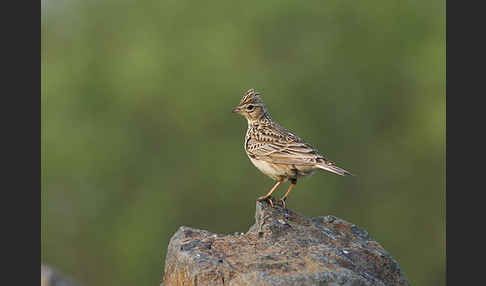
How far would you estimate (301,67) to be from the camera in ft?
82.1

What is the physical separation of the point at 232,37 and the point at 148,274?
1020 cm

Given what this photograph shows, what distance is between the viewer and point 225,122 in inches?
946

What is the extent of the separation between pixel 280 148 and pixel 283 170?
1.20 ft

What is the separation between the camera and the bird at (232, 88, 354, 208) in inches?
365

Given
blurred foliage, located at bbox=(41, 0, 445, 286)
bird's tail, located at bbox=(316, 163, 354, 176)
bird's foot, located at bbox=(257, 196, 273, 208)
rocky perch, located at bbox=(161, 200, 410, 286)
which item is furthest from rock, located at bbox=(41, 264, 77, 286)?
blurred foliage, located at bbox=(41, 0, 445, 286)

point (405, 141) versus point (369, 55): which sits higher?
point (369, 55)

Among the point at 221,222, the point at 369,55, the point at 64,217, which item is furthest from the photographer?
the point at 369,55

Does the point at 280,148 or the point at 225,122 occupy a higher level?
the point at 225,122

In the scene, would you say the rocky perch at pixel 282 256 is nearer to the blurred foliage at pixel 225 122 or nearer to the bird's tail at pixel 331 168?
the bird's tail at pixel 331 168

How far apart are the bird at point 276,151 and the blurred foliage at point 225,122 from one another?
41.1ft

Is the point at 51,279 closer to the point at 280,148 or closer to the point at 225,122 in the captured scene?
the point at 280,148

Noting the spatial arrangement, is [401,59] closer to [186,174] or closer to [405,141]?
[405,141]

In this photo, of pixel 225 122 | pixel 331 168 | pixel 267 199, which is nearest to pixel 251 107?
pixel 267 199

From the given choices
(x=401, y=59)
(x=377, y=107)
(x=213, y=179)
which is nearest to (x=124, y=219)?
(x=213, y=179)
